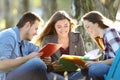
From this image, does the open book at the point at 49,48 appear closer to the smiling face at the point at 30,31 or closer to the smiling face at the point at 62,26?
the smiling face at the point at 30,31

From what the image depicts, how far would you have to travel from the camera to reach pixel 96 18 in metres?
6.20

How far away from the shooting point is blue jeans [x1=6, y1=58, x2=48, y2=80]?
5.66 metres

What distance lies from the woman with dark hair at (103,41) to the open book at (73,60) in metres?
0.10

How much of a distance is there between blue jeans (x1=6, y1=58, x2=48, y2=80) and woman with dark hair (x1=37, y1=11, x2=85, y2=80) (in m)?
0.70

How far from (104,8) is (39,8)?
12.1 metres

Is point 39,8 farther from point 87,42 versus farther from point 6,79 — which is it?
point 6,79

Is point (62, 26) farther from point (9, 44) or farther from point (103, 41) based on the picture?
point (9, 44)

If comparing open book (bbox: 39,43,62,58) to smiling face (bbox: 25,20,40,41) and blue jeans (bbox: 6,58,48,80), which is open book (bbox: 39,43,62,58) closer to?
blue jeans (bbox: 6,58,48,80)

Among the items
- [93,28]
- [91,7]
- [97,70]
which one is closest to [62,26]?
[93,28]

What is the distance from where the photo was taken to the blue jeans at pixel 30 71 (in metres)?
5.66

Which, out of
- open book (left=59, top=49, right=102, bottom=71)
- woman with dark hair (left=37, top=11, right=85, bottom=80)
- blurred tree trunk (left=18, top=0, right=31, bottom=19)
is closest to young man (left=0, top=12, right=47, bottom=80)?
open book (left=59, top=49, right=102, bottom=71)

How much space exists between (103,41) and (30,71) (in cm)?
103

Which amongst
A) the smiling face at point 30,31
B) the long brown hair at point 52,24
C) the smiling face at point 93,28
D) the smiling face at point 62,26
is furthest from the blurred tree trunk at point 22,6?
the smiling face at point 30,31

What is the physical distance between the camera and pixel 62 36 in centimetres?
658
